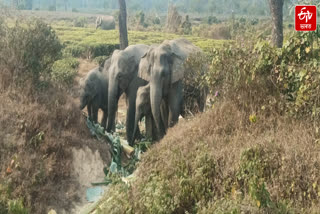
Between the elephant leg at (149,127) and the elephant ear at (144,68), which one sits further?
the elephant leg at (149,127)

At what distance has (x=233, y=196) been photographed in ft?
18.7

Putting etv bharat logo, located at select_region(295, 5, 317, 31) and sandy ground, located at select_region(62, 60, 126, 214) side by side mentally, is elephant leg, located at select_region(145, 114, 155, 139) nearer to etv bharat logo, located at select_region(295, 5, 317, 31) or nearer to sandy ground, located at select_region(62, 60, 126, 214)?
sandy ground, located at select_region(62, 60, 126, 214)

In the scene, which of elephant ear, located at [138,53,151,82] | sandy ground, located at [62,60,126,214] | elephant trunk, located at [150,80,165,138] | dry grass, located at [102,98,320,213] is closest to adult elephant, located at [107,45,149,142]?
elephant ear, located at [138,53,151,82]

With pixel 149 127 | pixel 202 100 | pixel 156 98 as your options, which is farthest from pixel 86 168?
pixel 202 100

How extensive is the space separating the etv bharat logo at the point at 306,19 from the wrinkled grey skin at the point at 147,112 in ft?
13.0

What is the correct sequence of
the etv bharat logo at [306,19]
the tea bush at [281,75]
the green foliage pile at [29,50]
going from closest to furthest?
the tea bush at [281,75] → the etv bharat logo at [306,19] → the green foliage pile at [29,50]

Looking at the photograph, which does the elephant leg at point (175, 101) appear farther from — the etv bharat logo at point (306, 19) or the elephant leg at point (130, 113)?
the etv bharat logo at point (306, 19)

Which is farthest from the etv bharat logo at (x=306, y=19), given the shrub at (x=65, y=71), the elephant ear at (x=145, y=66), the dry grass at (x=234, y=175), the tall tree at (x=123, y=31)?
the tall tree at (x=123, y=31)

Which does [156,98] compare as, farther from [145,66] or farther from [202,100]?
[202,100]

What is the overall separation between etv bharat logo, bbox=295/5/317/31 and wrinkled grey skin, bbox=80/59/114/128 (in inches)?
252

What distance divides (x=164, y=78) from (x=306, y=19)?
11.4 feet

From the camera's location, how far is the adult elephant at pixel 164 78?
9570 mm

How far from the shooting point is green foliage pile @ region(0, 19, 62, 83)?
9.08 meters

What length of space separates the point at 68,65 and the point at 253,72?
12.1m
